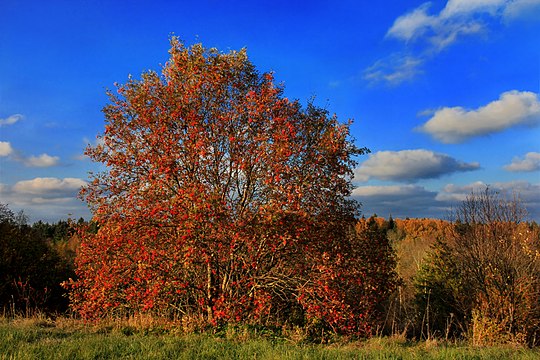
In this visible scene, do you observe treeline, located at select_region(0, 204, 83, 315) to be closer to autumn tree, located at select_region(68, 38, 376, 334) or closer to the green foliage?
the green foliage

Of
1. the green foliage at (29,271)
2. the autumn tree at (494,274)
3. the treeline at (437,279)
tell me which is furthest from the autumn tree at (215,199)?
the green foliage at (29,271)

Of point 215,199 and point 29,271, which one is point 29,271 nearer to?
point 29,271

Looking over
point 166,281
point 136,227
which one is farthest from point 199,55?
point 166,281

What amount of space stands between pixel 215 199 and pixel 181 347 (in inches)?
129

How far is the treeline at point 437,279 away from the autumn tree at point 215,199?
29.0 inches

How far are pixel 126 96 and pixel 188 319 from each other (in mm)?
6403

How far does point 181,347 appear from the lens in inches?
355

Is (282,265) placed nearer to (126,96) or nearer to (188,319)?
(188,319)

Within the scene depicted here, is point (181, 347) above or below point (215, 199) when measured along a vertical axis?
below

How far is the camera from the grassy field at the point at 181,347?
8.30 m

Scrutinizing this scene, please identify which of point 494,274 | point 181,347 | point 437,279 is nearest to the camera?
point 181,347

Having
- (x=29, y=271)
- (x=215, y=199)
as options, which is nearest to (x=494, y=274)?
(x=215, y=199)

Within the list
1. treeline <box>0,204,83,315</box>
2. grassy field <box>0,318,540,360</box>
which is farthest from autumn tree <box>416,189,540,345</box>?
treeline <box>0,204,83,315</box>

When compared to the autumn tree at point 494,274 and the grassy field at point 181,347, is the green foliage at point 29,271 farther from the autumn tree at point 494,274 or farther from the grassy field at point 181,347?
the autumn tree at point 494,274
